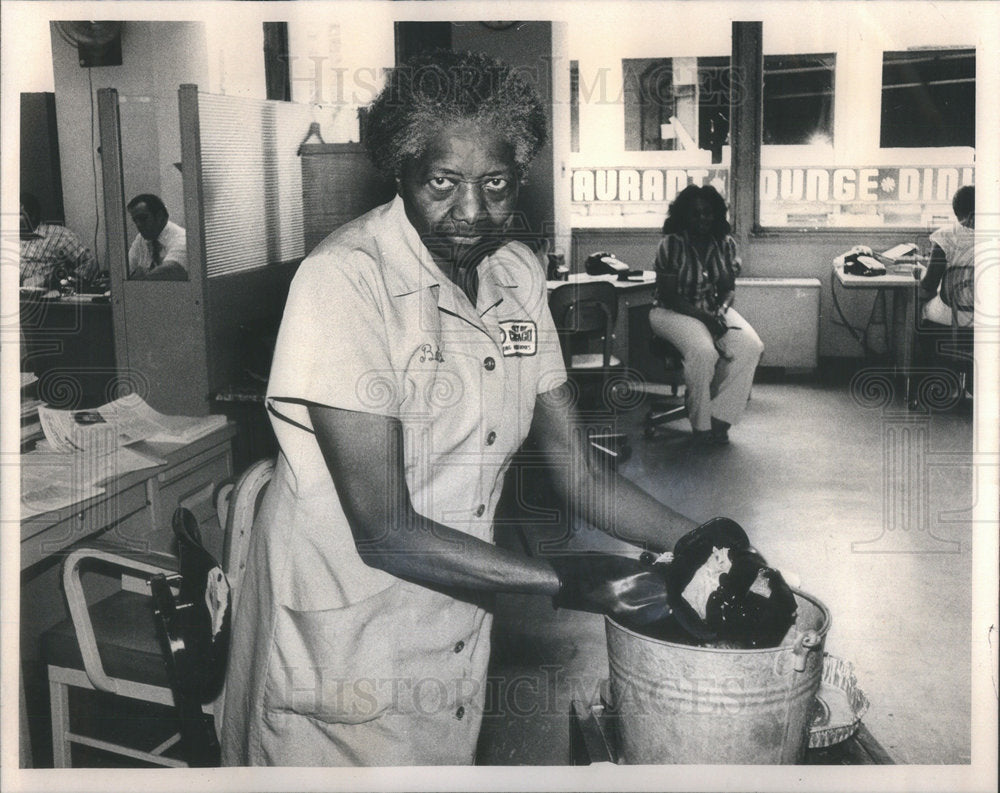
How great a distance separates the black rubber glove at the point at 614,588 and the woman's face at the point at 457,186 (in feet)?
1.77

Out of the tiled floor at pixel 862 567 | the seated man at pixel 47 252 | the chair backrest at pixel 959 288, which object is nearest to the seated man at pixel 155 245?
the seated man at pixel 47 252

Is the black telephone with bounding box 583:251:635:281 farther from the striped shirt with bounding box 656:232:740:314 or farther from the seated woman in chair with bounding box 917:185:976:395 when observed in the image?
the seated woman in chair with bounding box 917:185:976:395

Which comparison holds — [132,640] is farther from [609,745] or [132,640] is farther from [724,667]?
[724,667]

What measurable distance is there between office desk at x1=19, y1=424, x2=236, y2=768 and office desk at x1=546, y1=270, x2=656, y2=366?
5.26 ft

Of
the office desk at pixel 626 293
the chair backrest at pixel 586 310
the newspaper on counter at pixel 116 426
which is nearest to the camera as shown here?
the newspaper on counter at pixel 116 426

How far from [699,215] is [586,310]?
1.09 m

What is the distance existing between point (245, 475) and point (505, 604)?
149cm

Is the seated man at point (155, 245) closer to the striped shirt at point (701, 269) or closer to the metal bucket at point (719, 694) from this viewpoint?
the striped shirt at point (701, 269)

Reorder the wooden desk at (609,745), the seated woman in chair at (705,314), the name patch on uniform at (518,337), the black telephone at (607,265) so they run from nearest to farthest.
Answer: the wooden desk at (609,745)
the name patch on uniform at (518,337)
the seated woman in chair at (705,314)
the black telephone at (607,265)

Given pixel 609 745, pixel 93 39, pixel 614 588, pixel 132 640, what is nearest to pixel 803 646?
pixel 614 588

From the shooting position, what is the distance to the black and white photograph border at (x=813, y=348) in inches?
67.2

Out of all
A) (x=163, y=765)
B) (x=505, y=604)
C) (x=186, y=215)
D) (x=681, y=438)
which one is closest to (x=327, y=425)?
(x=163, y=765)

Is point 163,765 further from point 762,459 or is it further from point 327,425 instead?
point 762,459

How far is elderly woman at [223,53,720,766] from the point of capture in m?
1.37
